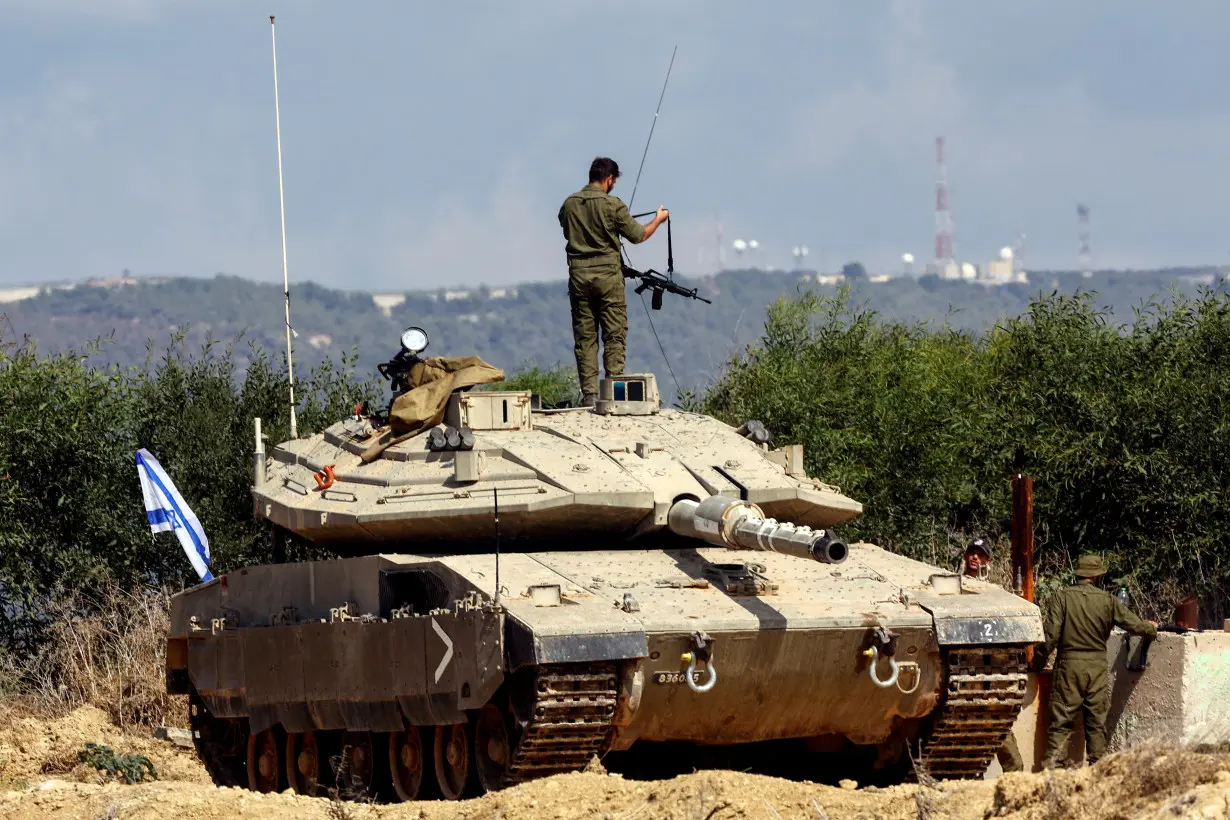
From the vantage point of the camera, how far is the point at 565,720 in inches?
557

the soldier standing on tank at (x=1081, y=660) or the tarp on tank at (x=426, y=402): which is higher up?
the tarp on tank at (x=426, y=402)

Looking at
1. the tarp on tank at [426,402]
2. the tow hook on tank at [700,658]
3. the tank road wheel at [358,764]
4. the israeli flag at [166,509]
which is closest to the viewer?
the tow hook on tank at [700,658]

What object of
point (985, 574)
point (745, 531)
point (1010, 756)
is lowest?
point (1010, 756)

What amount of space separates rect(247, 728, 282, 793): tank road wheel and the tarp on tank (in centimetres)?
270

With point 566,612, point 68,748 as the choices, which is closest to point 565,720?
point 566,612

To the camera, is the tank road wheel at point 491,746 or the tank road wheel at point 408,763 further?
the tank road wheel at point 408,763

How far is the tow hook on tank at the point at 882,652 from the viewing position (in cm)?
1468

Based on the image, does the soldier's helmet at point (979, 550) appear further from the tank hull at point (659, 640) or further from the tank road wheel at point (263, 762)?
the tank road wheel at point (263, 762)

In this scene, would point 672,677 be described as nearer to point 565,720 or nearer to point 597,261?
point 565,720

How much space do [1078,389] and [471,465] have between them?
40.2ft

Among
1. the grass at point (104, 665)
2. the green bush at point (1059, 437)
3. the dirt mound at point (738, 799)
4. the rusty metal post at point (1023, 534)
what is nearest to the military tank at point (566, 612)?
the dirt mound at point (738, 799)

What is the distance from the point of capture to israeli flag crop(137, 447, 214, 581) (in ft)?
74.5

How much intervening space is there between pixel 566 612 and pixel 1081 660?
387 centimetres

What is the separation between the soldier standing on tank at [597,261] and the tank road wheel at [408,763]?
3.25 metres
